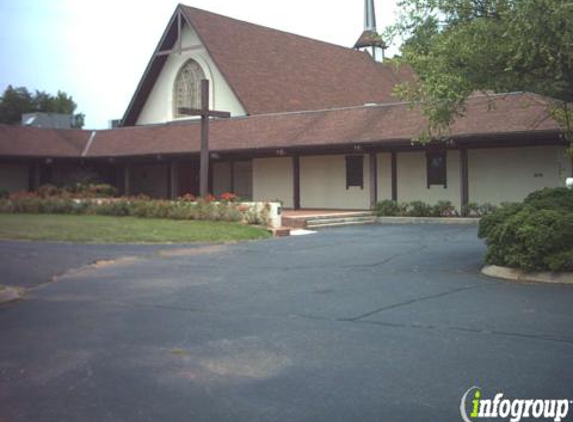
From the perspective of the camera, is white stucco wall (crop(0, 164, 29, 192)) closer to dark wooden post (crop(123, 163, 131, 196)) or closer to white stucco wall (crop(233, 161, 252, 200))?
dark wooden post (crop(123, 163, 131, 196))

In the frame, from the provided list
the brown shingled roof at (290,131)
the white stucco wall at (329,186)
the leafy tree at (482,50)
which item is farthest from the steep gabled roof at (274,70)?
the leafy tree at (482,50)

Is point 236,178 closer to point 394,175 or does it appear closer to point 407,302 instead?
point 394,175

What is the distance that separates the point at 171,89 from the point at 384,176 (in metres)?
14.2

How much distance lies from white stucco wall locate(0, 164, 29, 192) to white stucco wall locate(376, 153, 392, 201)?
58.4 feet

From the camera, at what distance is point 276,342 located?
6.52m

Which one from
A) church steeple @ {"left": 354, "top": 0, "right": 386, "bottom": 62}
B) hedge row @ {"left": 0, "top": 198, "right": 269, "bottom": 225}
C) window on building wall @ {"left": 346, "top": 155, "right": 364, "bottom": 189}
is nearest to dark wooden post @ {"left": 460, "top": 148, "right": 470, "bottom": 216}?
window on building wall @ {"left": 346, "top": 155, "right": 364, "bottom": 189}

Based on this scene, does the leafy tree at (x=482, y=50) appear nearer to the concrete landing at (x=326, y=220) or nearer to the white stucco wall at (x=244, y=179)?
the concrete landing at (x=326, y=220)

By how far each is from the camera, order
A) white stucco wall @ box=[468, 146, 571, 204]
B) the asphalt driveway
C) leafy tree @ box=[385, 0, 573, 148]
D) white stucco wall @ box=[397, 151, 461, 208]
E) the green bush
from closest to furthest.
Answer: the asphalt driveway, leafy tree @ box=[385, 0, 573, 148], white stucco wall @ box=[468, 146, 571, 204], the green bush, white stucco wall @ box=[397, 151, 461, 208]

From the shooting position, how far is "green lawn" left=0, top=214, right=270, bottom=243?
17125 millimetres

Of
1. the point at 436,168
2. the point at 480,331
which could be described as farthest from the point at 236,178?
the point at 480,331

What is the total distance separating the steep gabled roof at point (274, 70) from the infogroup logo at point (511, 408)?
2745 cm

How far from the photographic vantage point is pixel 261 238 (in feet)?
59.6

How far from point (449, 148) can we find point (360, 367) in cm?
2046

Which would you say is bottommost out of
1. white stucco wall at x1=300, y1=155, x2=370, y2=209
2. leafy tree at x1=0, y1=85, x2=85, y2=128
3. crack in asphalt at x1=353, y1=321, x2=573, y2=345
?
crack in asphalt at x1=353, y1=321, x2=573, y2=345
